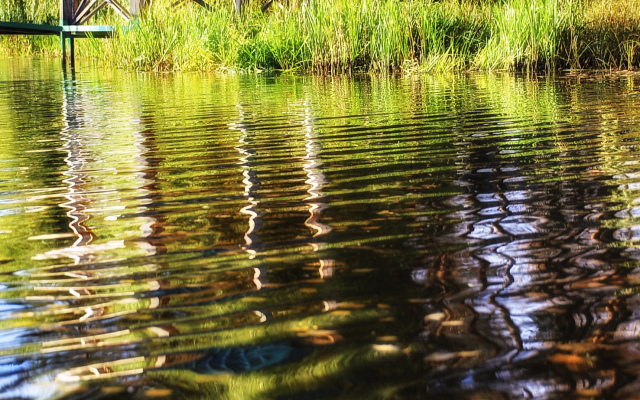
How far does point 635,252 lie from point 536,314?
0.50m

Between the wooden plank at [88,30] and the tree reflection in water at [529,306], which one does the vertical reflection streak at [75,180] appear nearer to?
the tree reflection in water at [529,306]

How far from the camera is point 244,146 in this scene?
3945mm

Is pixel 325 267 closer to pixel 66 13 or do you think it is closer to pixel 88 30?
pixel 88 30

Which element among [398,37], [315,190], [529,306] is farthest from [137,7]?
[529,306]

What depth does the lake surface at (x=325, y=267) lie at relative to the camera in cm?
126

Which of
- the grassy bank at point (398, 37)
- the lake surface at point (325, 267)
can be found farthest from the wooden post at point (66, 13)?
the lake surface at point (325, 267)

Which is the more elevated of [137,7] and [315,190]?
[137,7]

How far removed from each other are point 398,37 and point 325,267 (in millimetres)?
8632

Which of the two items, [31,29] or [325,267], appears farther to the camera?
[31,29]

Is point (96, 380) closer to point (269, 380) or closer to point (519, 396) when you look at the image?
point (269, 380)

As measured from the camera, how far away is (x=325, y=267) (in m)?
1.80

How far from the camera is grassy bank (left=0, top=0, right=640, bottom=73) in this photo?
9.47 meters

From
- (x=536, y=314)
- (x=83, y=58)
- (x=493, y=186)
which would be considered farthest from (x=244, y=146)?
(x=83, y=58)

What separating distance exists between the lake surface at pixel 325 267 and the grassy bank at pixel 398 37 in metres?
5.68
